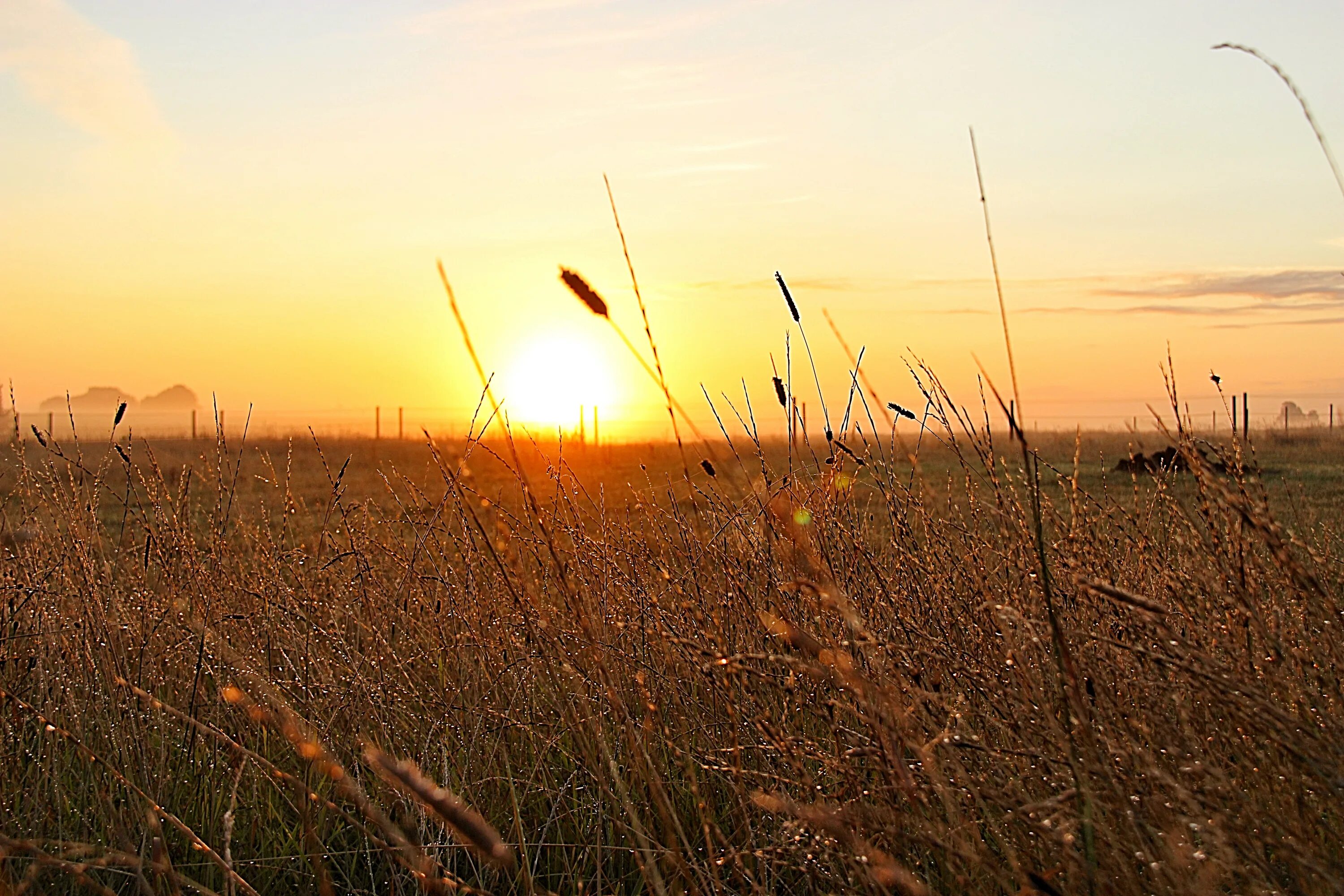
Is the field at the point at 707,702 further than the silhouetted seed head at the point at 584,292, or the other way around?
the field at the point at 707,702

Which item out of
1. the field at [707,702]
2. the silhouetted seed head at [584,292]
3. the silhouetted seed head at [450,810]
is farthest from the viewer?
the field at [707,702]

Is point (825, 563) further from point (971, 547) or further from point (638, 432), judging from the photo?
point (638, 432)

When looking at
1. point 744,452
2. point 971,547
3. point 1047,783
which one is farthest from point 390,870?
point 744,452

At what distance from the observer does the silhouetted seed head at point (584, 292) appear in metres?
1.45

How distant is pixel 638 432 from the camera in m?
52.2

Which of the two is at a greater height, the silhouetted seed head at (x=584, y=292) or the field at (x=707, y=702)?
the silhouetted seed head at (x=584, y=292)

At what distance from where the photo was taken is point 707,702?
293 cm

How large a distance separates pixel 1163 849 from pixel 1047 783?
427 millimetres

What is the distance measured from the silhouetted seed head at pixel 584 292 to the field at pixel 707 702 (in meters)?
0.36

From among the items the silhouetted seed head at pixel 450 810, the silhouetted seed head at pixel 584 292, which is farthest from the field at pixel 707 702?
the silhouetted seed head at pixel 584 292

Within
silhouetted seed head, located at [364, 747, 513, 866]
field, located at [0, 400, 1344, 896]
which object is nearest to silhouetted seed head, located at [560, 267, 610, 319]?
field, located at [0, 400, 1344, 896]

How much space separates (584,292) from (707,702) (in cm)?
179

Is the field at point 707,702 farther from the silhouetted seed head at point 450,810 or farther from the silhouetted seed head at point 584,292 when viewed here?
the silhouetted seed head at point 584,292

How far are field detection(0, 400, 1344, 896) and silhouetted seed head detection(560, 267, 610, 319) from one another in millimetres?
363
